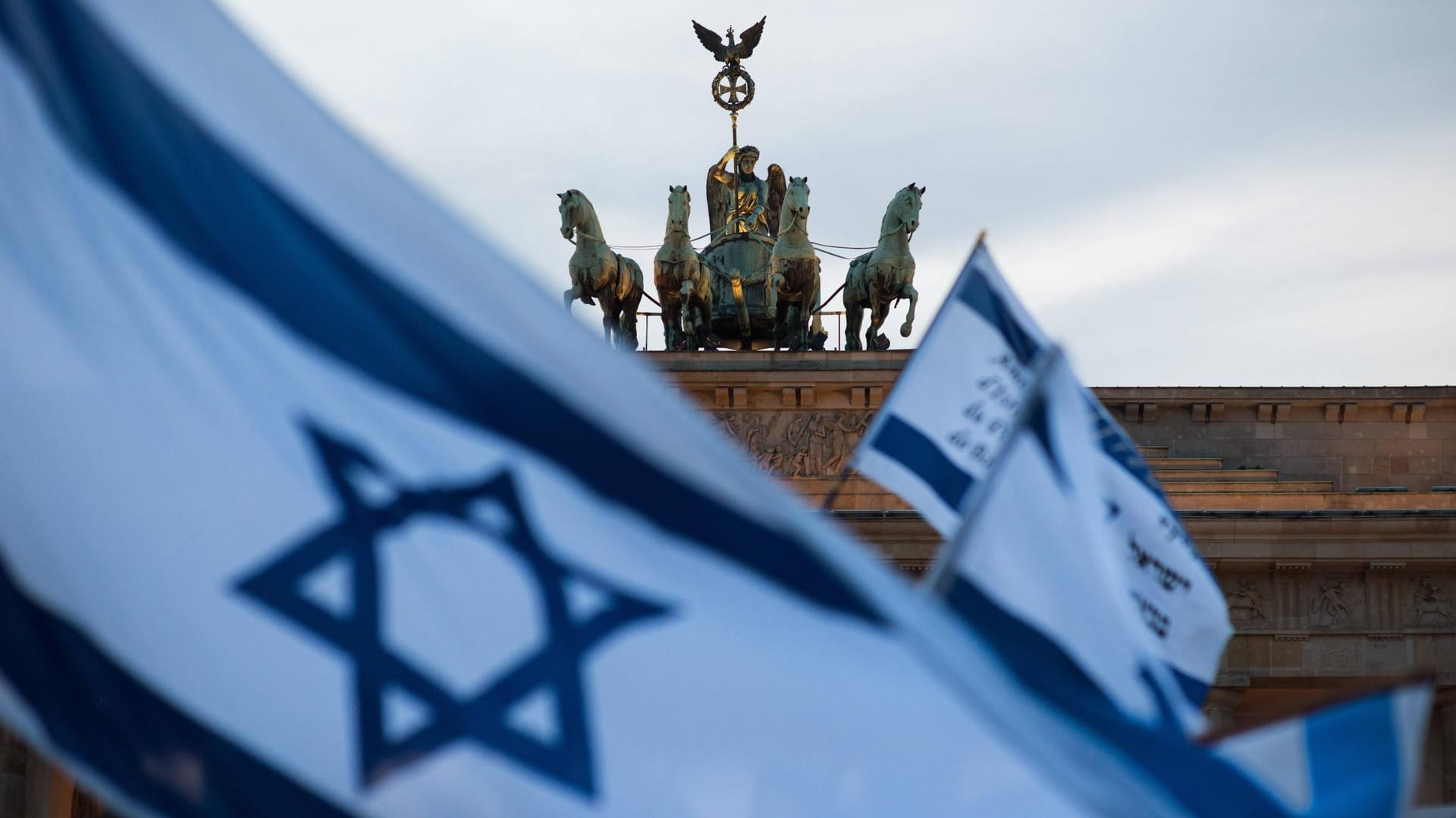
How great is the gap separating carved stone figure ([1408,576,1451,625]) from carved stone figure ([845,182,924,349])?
21.9ft

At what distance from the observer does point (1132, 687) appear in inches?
231

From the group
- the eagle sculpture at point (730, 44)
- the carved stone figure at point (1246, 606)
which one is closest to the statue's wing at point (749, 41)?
the eagle sculpture at point (730, 44)

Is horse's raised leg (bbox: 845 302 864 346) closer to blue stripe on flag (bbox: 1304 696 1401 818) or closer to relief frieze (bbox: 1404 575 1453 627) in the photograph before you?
relief frieze (bbox: 1404 575 1453 627)

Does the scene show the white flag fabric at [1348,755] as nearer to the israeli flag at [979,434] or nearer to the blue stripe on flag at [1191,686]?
the blue stripe on flag at [1191,686]

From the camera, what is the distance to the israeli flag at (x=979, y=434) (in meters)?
7.17

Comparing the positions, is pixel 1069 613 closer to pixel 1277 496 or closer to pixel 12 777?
pixel 12 777

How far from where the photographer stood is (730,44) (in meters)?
34.4

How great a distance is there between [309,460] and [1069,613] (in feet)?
8.20

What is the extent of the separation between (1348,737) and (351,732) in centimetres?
188

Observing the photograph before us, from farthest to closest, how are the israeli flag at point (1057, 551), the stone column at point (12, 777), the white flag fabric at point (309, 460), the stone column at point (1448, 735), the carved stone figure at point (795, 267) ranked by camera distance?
the carved stone figure at point (795, 267) → the stone column at point (1448, 735) → the stone column at point (12, 777) → the israeli flag at point (1057, 551) → the white flag fabric at point (309, 460)

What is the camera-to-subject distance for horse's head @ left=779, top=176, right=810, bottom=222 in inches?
1110

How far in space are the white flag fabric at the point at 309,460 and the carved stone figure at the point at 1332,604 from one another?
2226 cm

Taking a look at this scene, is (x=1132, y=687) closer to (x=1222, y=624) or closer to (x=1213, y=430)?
(x=1222, y=624)

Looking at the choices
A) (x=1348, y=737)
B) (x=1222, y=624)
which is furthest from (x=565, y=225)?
(x=1348, y=737)
